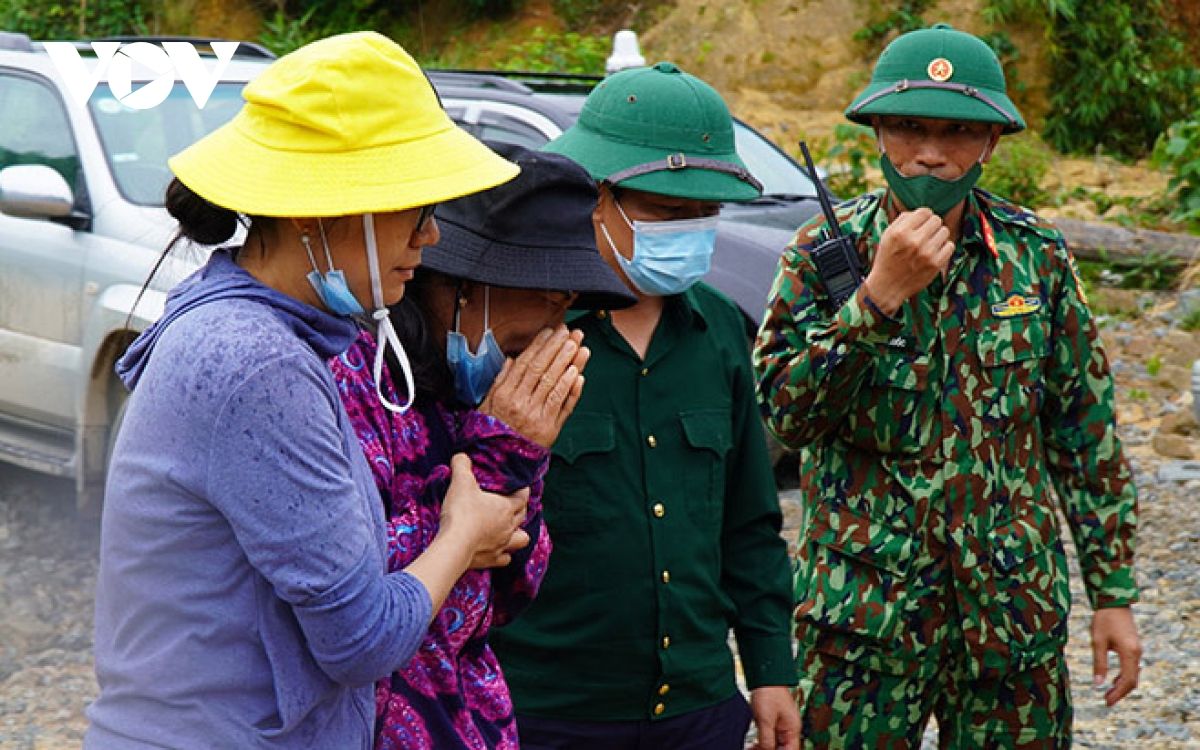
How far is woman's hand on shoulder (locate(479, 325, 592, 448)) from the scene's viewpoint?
244 centimetres

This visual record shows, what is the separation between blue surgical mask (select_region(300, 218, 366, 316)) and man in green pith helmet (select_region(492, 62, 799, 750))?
0.92 metres

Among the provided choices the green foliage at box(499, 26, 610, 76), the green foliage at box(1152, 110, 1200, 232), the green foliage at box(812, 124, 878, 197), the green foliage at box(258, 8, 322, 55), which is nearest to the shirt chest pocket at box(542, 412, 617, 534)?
the green foliage at box(812, 124, 878, 197)

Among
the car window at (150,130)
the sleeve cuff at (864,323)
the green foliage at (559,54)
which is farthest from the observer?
the green foliage at (559,54)

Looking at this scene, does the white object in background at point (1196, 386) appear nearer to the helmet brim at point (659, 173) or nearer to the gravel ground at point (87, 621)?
the gravel ground at point (87, 621)

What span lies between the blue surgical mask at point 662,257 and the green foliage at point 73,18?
609 inches

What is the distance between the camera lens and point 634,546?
3.01 meters

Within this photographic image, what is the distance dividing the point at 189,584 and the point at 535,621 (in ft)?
3.64

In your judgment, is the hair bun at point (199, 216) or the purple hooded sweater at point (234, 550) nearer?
the purple hooded sweater at point (234, 550)

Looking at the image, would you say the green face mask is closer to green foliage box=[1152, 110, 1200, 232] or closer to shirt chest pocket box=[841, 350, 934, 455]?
shirt chest pocket box=[841, 350, 934, 455]

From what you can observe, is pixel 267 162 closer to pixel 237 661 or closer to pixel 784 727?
pixel 237 661

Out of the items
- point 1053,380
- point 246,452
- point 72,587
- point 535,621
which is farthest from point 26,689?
point 246,452

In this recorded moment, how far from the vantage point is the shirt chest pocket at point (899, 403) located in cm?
330

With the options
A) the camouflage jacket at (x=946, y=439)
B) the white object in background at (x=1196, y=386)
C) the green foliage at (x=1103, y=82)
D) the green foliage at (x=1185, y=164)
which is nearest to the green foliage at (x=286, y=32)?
the green foliage at (x=1103, y=82)

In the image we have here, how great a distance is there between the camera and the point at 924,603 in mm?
3326
